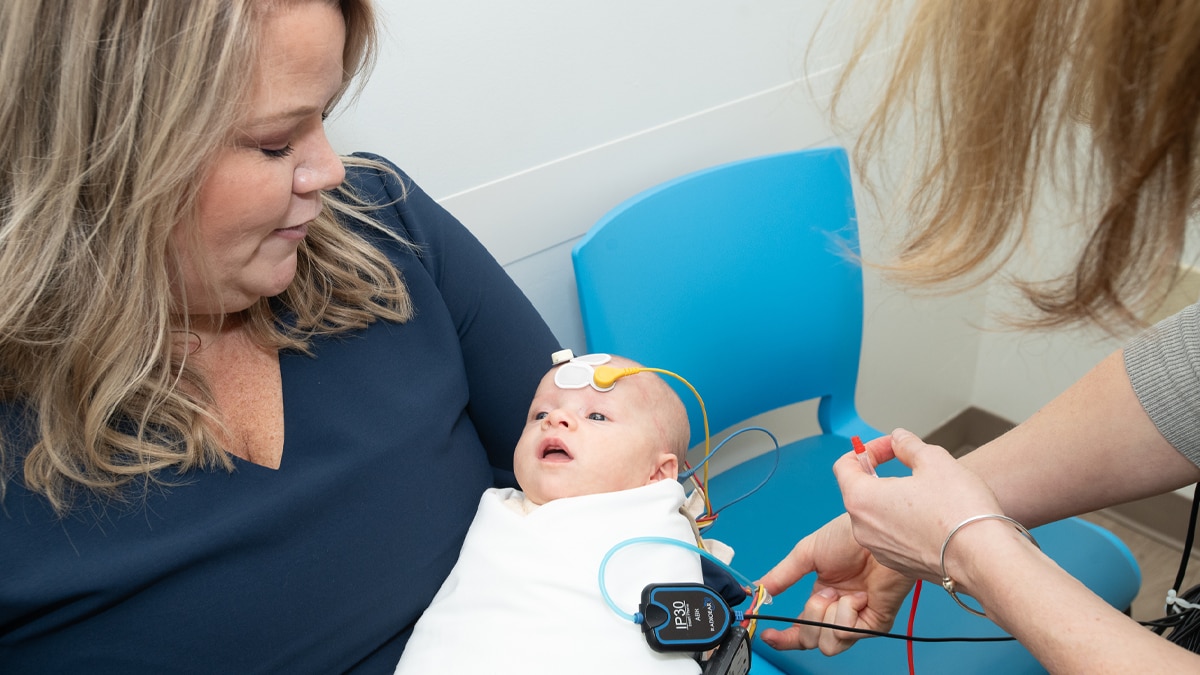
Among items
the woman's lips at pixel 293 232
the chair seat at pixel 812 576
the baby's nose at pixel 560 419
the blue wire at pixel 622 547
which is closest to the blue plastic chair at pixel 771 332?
the chair seat at pixel 812 576

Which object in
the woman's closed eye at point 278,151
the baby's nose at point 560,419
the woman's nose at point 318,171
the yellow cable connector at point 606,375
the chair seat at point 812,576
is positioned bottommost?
the chair seat at point 812,576

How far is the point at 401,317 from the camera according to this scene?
1.22m

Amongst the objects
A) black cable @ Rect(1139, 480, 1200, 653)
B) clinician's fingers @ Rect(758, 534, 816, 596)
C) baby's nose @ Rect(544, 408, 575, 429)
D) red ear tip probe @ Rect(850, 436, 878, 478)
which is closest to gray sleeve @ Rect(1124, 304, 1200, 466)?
black cable @ Rect(1139, 480, 1200, 653)

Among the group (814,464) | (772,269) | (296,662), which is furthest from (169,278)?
(814,464)

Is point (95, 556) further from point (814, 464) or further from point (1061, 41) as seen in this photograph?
point (814, 464)

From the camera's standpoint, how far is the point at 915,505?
3.41 ft

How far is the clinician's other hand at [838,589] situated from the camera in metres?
1.21

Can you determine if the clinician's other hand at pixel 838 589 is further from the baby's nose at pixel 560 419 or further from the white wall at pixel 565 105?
the white wall at pixel 565 105

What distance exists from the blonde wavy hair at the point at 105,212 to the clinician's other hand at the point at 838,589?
76 cm

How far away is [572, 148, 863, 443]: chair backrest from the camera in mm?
1542

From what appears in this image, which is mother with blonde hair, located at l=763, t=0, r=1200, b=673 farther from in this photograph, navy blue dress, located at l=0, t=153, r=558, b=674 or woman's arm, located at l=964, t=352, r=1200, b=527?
navy blue dress, located at l=0, t=153, r=558, b=674

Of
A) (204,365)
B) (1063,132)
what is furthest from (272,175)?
(1063,132)

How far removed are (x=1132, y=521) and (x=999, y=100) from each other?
2.18m

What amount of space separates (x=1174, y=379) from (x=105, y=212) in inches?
47.1
